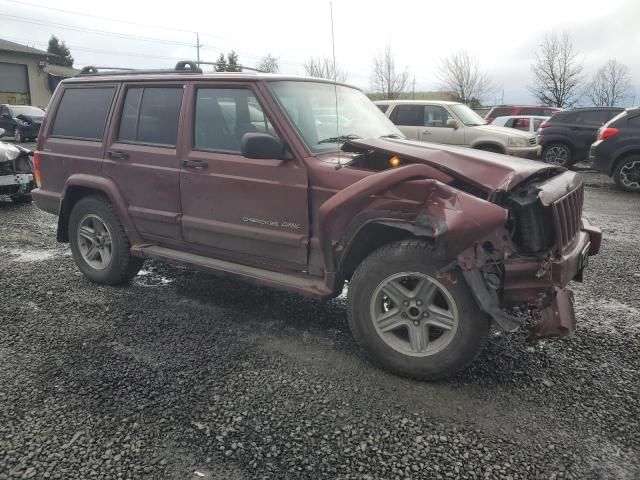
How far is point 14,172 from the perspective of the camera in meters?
9.22

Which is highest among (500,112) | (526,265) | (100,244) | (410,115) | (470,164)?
(500,112)

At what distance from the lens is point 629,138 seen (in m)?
10.9

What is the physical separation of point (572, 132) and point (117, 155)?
13.0 m

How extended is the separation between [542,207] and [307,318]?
2029mm

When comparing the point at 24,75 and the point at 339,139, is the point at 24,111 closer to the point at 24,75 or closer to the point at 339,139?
the point at 24,75

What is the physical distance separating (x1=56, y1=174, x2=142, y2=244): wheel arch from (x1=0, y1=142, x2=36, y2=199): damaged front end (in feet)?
15.5

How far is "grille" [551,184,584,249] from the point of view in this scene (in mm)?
3055

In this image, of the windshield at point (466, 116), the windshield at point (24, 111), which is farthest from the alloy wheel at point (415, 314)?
the windshield at point (24, 111)

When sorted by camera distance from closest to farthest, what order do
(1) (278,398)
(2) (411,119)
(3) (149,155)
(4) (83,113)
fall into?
(1) (278,398) < (3) (149,155) < (4) (83,113) < (2) (411,119)

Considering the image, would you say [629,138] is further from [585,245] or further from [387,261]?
[387,261]

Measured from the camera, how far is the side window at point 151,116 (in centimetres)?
442

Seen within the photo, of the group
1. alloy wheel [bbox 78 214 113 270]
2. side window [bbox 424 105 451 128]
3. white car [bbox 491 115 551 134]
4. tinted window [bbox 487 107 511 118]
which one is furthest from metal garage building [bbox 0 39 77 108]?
alloy wheel [bbox 78 214 113 270]

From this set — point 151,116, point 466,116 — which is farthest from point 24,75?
point 151,116

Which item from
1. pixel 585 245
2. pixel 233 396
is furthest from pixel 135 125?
pixel 585 245
